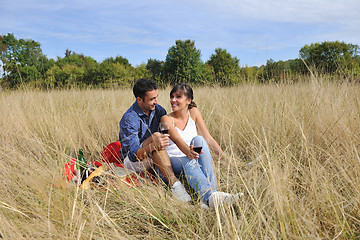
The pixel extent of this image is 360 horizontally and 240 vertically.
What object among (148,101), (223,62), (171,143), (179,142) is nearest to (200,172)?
(179,142)

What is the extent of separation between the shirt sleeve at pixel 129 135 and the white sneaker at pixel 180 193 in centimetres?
51

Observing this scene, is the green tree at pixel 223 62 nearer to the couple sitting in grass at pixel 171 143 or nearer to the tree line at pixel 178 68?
the tree line at pixel 178 68

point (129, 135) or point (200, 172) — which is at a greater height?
point (129, 135)

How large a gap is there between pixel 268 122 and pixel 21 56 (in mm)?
14289

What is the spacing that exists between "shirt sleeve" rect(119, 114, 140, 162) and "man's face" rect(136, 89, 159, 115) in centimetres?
18

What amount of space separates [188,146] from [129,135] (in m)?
0.63

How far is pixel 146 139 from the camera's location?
7.95ft

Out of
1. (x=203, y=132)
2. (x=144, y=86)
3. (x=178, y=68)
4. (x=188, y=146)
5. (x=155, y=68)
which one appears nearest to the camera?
(x=188, y=146)

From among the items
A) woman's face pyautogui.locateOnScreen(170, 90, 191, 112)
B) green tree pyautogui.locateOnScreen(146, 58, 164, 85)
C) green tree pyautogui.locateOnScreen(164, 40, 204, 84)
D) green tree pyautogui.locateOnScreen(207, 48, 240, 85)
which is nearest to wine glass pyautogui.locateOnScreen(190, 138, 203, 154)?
woman's face pyautogui.locateOnScreen(170, 90, 191, 112)

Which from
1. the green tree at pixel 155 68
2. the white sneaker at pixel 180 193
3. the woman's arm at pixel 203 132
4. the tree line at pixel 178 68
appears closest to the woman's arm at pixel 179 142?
the white sneaker at pixel 180 193

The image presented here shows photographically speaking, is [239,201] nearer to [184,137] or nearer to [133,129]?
[184,137]

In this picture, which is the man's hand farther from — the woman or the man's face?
the man's face

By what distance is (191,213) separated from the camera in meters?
1.67

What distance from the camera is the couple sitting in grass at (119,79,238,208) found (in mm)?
2172
